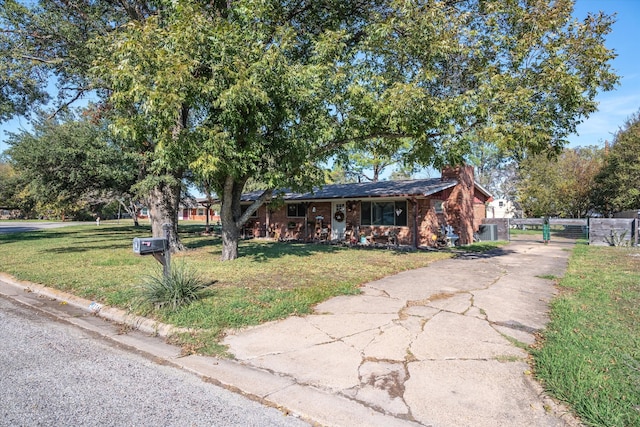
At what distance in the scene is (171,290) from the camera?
563cm

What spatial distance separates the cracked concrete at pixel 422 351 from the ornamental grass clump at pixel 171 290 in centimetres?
143

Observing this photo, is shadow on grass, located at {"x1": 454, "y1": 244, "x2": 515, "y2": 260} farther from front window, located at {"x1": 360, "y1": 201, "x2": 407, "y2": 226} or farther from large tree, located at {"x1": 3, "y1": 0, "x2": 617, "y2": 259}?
large tree, located at {"x1": 3, "y1": 0, "x2": 617, "y2": 259}

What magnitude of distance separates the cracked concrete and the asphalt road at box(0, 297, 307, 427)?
0.73 m

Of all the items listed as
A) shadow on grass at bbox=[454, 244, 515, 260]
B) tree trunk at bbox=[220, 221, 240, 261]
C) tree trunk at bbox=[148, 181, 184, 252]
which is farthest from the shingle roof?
tree trunk at bbox=[148, 181, 184, 252]

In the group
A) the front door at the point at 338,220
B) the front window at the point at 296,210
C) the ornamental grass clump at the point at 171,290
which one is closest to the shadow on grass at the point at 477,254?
the front door at the point at 338,220

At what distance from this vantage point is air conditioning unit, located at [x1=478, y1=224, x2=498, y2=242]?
1930 centimetres

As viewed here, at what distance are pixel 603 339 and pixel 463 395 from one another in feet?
7.87

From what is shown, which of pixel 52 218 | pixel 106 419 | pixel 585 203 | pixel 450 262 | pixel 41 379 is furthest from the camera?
pixel 52 218

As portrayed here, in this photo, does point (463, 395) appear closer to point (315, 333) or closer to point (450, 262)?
point (315, 333)

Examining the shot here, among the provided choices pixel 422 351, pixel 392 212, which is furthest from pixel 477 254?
pixel 422 351

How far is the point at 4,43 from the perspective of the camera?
1163 centimetres

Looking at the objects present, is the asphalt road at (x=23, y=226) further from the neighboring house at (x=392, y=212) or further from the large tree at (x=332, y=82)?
the large tree at (x=332, y=82)

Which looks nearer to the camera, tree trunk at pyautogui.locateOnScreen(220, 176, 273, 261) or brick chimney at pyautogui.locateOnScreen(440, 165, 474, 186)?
tree trunk at pyautogui.locateOnScreen(220, 176, 273, 261)

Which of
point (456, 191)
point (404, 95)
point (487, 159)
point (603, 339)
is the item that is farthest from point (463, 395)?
point (487, 159)
